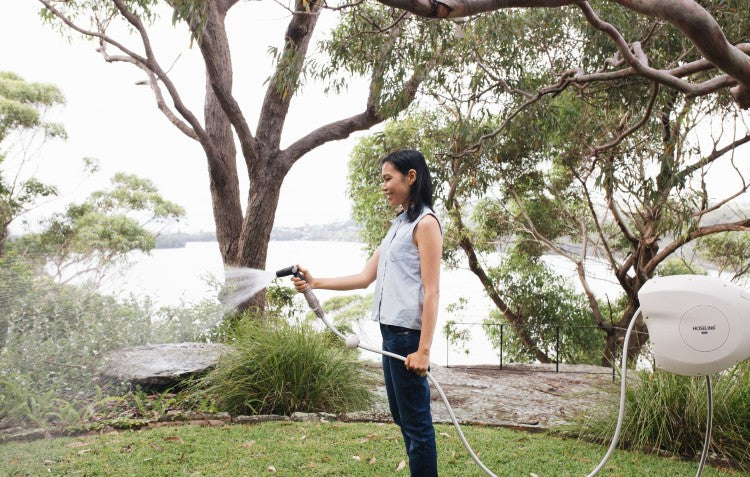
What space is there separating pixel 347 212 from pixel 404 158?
949 centimetres

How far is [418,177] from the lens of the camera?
2.58 metres

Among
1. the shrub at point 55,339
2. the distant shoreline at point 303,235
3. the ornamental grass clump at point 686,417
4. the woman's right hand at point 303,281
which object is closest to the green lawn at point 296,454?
the ornamental grass clump at point 686,417

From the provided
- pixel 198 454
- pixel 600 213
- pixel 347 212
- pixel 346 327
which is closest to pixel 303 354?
pixel 198 454

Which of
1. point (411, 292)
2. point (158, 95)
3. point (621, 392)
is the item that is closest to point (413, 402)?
point (411, 292)

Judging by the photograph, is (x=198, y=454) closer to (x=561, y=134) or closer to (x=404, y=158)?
(x=404, y=158)

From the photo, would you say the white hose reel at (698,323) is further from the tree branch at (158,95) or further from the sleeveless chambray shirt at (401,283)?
the tree branch at (158,95)

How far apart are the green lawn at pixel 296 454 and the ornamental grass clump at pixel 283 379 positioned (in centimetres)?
39

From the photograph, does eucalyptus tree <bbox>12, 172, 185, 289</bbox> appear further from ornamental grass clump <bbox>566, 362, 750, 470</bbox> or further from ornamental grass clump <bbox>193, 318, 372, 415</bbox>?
ornamental grass clump <bbox>566, 362, 750, 470</bbox>

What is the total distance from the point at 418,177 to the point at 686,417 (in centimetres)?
266

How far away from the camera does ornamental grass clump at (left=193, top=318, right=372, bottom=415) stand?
4.86 m

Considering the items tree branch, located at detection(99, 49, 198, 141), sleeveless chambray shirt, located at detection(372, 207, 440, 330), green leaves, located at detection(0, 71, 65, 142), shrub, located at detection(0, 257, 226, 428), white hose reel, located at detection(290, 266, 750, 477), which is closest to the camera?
white hose reel, located at detection(290, 266, 750, 477)

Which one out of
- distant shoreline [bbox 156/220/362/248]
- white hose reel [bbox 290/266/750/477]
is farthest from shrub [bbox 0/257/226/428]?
distant shoreline [bbox 156/220/362/248]

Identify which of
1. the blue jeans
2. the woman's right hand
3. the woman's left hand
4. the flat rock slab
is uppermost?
the woman's right hand

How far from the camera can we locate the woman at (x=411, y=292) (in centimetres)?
245
